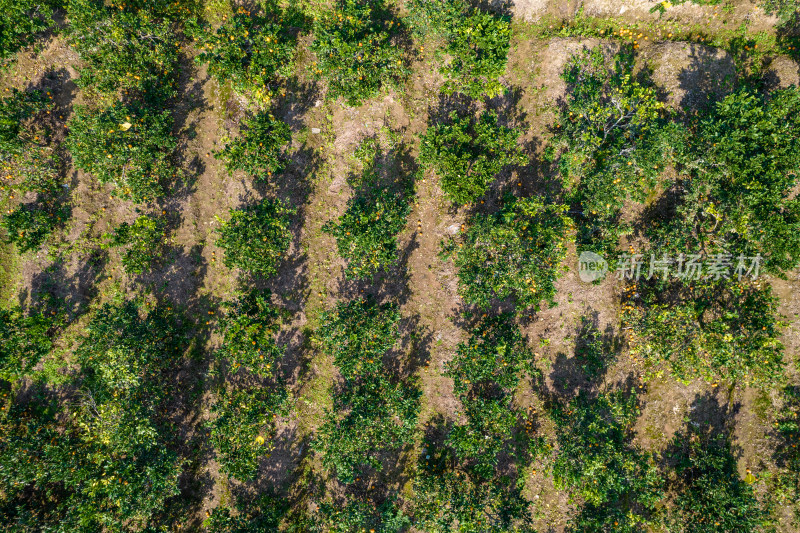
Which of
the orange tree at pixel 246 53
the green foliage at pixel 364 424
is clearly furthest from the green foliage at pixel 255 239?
the green foliage at pixel 364 424

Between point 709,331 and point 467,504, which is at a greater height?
point 709,331

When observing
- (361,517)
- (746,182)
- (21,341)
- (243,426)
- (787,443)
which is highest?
(746,182)

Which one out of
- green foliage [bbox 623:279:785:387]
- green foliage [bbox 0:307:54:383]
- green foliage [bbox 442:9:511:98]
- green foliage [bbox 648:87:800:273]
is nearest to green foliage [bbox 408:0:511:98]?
green foliage [bbox 442:9:511:98]

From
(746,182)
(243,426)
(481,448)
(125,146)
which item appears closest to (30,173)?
(125,146)

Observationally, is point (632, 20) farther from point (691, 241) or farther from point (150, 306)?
point (150, 306)

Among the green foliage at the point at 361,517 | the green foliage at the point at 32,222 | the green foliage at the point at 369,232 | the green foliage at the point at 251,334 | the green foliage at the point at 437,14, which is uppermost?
the green foliage at the point at 437,14

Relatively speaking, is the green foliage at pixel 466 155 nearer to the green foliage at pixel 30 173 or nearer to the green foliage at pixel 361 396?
the green foliage at pixel 361 396

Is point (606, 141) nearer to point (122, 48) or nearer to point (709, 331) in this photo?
point (709, 331)
